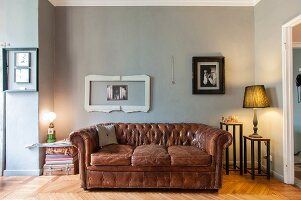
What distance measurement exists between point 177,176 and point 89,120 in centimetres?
196

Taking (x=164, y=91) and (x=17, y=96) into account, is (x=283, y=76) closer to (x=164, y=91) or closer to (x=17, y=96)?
(x=164, y=91)

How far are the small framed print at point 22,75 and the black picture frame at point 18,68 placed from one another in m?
0.01

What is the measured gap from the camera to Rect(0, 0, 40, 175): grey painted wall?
3615 millimetres

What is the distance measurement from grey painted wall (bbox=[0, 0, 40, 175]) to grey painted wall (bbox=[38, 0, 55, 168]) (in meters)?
0.10

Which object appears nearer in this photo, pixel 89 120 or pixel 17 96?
pixel 17 96

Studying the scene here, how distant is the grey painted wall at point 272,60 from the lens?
3.33 m

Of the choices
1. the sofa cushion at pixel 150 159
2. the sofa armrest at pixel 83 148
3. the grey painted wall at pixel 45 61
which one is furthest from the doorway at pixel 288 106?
the grey painted wall at pixel 45 61

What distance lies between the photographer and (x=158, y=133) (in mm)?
3721

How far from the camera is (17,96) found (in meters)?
3.64

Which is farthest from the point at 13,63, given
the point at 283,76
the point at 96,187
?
the point at 283,76

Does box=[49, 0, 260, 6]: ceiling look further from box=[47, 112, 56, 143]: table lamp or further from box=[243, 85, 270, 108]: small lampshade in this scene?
box=[47, 112, 56, 143]: table lamp

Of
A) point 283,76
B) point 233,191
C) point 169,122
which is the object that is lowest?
point 233,191

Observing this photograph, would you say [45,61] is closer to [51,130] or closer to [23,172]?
[51,130]

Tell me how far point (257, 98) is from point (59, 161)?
128 inches
